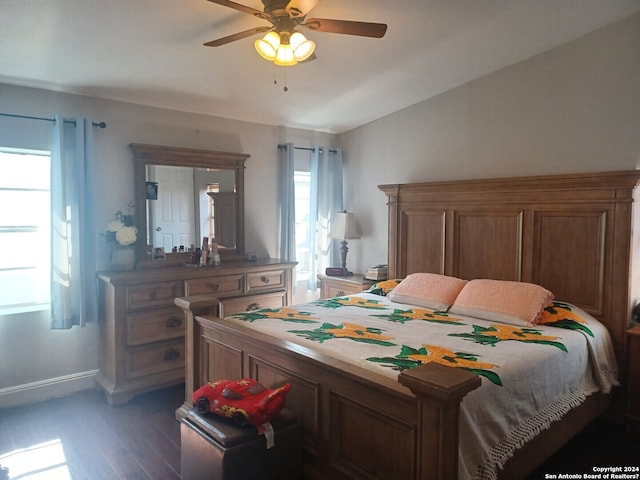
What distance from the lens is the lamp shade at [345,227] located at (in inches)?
183

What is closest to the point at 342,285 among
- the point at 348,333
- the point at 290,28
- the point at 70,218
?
the point at 348,333

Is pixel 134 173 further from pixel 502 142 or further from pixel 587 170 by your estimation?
pixel 587 170

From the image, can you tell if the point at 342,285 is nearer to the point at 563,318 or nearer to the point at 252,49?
the point at 563,318

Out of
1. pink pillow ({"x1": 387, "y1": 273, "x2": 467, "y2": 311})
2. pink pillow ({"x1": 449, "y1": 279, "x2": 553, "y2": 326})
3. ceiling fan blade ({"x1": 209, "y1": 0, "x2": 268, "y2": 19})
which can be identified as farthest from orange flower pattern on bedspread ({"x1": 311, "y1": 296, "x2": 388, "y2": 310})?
ceiling fan blade ({"x1": 209, "y1": 0, "x2": 268, "y2": 19})

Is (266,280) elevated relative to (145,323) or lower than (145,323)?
elevated

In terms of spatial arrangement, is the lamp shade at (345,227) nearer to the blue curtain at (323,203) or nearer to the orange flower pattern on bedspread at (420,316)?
the blue curtain at (323,203)

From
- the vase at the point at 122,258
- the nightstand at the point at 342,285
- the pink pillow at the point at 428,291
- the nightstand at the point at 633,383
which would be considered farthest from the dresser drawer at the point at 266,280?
the nightstand at the point at 633,383

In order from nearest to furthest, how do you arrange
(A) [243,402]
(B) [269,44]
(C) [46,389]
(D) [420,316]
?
(A) [243,402], (B) [269,44], (D) [420,316], (C) [46,389]

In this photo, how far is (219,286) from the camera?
3859 millimetres

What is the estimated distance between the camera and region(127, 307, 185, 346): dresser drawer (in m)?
3.42

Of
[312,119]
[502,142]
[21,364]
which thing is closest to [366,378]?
[502,142]

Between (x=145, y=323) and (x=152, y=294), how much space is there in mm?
226

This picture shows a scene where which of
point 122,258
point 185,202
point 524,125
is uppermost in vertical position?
point 524,125

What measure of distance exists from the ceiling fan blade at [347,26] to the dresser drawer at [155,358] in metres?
2.61
